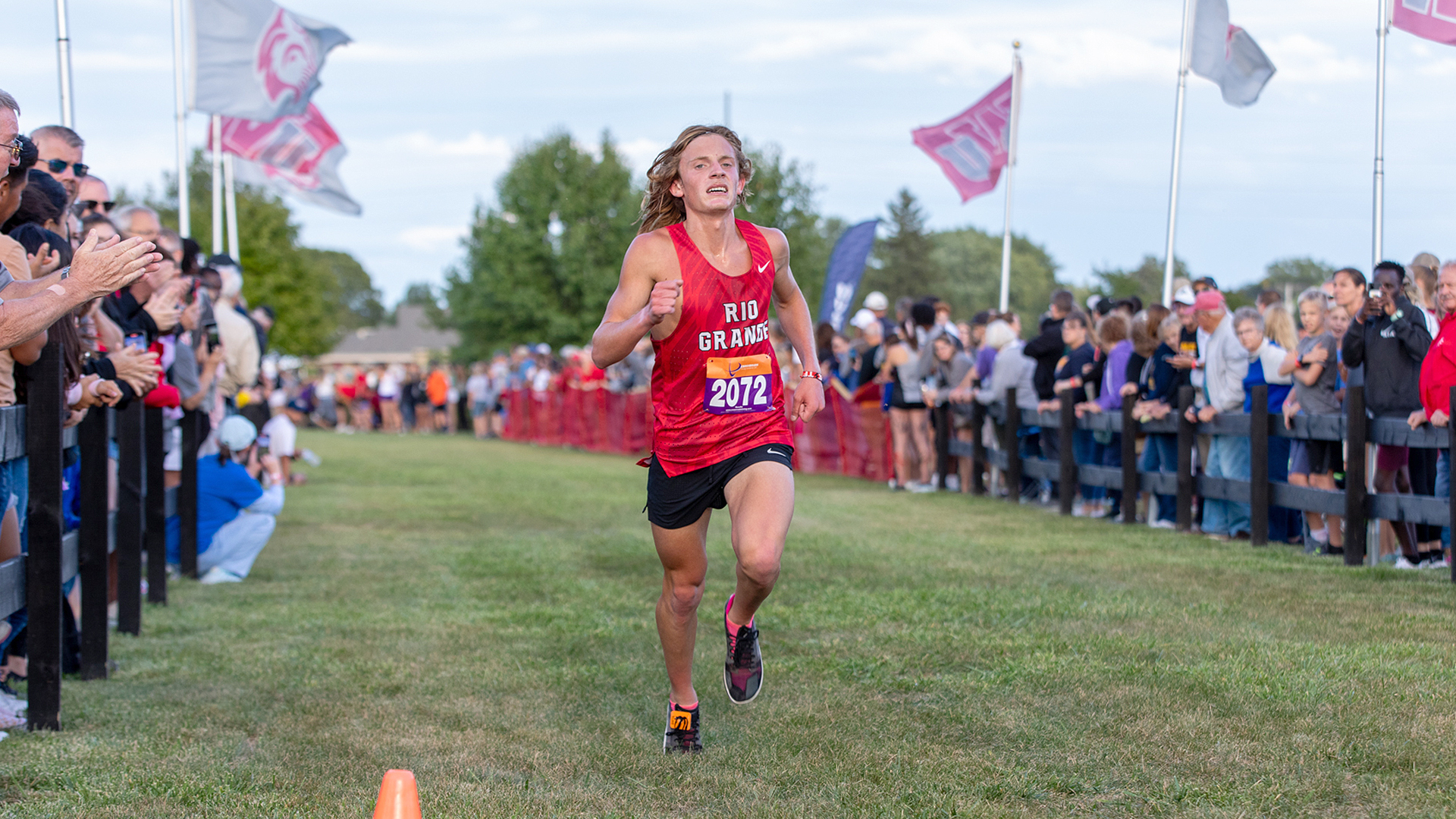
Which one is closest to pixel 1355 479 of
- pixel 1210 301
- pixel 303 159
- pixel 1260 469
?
pixel 1260 469

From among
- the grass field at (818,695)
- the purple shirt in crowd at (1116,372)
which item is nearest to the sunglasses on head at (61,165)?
the grass field at (818,695)

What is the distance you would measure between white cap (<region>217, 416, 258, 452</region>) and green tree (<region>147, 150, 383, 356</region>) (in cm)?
6605

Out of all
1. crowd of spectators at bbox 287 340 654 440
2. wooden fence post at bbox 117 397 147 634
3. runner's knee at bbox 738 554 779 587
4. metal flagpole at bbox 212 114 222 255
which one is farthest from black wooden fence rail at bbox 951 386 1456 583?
crowd of spectators at bbox 287 340 654 440

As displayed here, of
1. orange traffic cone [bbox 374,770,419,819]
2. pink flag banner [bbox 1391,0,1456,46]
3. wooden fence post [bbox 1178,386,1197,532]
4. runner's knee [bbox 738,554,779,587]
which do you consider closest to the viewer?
orange traffic cone [bbox 374,770,419,819]

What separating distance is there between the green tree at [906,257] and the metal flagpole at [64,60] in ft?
300

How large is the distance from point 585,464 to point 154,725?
18.7m

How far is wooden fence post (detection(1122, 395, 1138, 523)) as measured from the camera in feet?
40.4

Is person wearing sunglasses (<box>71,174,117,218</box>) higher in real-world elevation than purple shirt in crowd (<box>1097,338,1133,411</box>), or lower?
higher

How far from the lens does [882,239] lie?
10219cm

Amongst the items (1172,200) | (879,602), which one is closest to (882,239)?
(1172,200)

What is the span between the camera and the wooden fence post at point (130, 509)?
7.30m

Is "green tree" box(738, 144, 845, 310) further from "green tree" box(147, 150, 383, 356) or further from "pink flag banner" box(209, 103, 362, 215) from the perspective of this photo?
"pink flag banner" box(209, 103, 362, 215)

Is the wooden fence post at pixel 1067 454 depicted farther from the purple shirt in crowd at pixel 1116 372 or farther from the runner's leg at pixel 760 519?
the runner's leg at pixel 760 519

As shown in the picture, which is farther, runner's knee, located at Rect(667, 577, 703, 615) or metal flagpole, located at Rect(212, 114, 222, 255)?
metal flagpole, located at Rect(212, 114, 222, 255)
